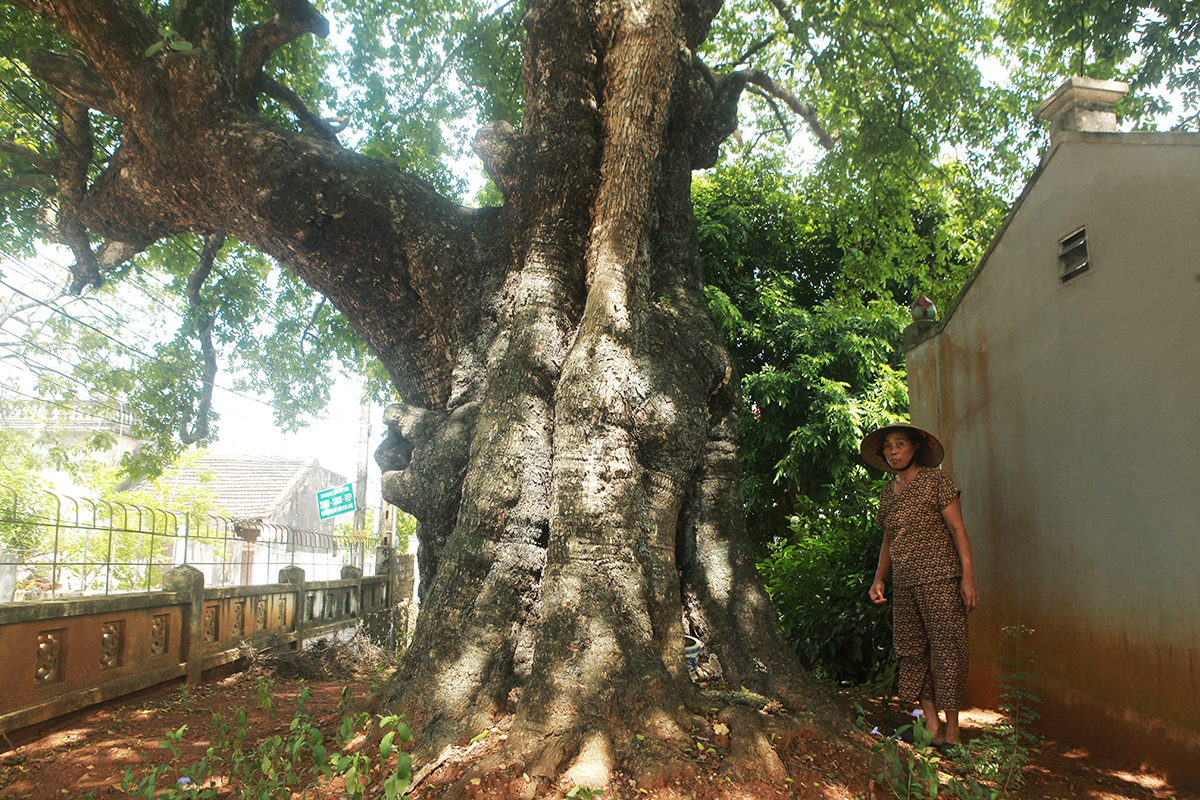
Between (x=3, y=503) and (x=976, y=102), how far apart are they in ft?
52.5

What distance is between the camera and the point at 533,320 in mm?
4715

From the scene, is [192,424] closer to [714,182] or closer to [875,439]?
[875,439]

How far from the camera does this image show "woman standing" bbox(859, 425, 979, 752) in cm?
394

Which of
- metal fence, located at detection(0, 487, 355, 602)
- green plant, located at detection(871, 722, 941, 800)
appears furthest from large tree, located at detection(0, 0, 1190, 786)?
metal fence, located at detection(0, 487, 355, 602)

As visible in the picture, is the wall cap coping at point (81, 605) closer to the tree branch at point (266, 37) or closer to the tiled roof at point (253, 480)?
the tree branch at point (266, 37)

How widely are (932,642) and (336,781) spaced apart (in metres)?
3.17

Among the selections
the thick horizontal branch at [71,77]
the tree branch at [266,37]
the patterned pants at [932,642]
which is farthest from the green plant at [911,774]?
the thick horizontal branch at [71,77]

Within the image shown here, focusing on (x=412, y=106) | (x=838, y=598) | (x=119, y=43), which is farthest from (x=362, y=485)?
(x=838, y=598)

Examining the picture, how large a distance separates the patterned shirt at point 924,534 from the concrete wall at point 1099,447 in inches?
31.7

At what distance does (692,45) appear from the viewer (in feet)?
20.0

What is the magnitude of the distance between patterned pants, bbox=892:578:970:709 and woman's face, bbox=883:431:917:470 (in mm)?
747

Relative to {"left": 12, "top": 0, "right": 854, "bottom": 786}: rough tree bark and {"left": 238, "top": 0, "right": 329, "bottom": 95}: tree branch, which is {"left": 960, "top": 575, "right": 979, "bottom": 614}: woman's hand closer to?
{"left": 12, "top": 0, "right": 854, "bottom": 786}: rough tree bark

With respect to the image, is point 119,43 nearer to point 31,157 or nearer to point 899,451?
point 31,157

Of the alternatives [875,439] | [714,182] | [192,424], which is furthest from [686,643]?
[714,182]
